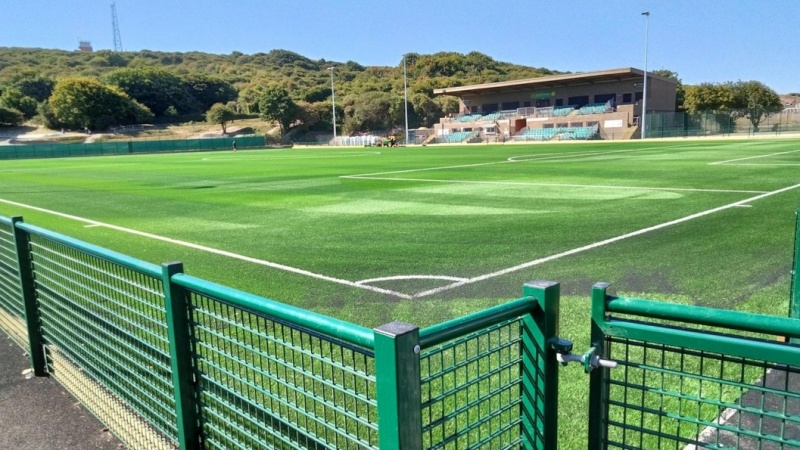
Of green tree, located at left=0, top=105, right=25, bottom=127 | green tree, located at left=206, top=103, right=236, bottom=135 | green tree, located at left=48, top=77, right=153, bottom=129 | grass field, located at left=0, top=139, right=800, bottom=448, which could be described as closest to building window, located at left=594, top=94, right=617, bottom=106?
grass field, located at left=0, top=139, right=800, bottom=448

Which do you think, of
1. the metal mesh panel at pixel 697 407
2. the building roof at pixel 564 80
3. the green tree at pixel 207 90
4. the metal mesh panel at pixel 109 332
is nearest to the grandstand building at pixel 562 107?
the building roof at pixel 564 80

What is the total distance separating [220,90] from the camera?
145500 millimetres

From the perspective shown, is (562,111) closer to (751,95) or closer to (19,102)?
(751,95)

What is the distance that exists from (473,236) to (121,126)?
118 meters

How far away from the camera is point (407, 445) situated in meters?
1.97

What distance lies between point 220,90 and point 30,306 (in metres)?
150

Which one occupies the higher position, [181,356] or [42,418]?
[181,356]

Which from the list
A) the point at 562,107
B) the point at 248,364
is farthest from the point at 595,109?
the point at 248,364

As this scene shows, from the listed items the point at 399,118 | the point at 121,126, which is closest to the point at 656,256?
the point at 399,118

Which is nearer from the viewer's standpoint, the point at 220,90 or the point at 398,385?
the point at 398,385

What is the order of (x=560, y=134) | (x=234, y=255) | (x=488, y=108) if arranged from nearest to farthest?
(x=234, y=255) → (x=560, y=134) → (x=488, y=108)

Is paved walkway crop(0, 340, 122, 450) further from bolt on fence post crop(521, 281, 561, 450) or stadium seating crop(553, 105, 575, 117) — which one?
stadium seating crop(553, 105, 575, 117)

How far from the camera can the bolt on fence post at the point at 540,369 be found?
243cm

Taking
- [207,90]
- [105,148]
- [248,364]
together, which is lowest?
[248,364]
